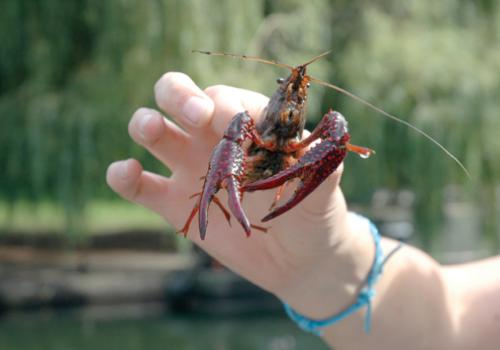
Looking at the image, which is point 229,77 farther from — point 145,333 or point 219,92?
point 219,92

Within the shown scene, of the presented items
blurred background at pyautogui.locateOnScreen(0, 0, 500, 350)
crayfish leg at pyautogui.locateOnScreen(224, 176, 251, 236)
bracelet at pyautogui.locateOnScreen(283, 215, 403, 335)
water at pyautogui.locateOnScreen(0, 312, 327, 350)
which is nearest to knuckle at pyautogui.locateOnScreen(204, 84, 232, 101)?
crayfish leg at pyautogui.locateOnScreen(224, 176, 251, 236)

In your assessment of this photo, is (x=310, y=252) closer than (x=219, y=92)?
No

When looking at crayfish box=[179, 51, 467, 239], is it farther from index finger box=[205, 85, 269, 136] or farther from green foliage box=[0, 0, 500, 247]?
green foliage box=[0, 0, 500, 247]

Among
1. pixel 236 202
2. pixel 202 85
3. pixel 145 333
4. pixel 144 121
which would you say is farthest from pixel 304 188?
pixel 145 333

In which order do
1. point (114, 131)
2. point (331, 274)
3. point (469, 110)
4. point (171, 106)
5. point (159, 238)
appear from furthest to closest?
point (159, 238) < point (469, 110) < point (114, 131) < point (331, 274) < point (171, 106)

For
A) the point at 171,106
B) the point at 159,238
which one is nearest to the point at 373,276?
the point at 171,106

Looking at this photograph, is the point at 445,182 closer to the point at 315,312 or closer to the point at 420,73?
the point at 420,73
